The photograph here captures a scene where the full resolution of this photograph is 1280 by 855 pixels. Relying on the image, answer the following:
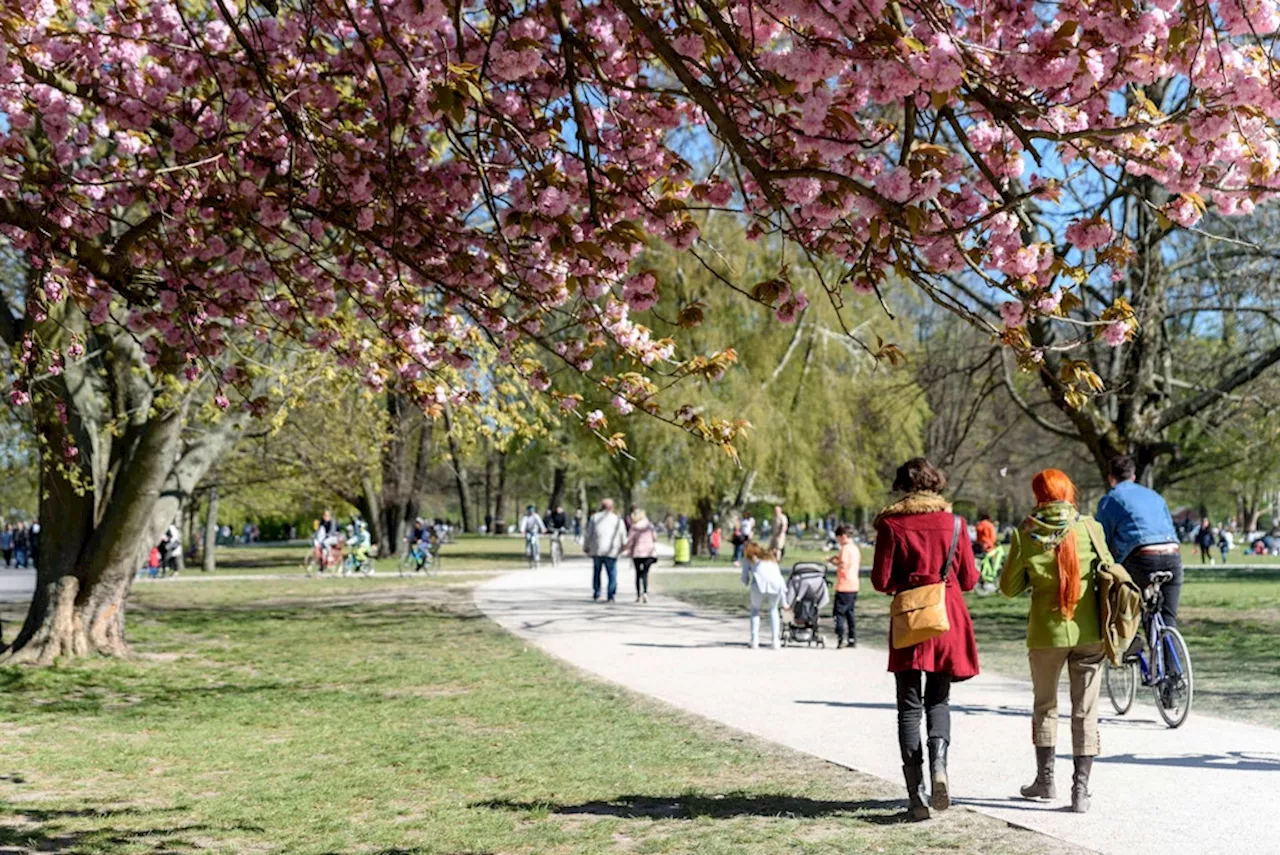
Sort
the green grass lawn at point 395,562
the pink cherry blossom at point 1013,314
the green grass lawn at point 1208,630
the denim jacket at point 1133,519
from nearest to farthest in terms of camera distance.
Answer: the pink cherry blossom at point 1013,314, the denim jacket at point 1133,519, the green grass lawn at point 1208,630, the green grass lawn at point 395,562

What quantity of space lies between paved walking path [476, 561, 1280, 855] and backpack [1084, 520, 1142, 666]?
0.78m

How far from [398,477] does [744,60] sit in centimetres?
3635

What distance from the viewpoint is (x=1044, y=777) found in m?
6.44

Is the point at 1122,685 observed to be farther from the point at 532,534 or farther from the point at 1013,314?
the point at 532,534

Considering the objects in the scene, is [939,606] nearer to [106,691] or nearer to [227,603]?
[106,691]

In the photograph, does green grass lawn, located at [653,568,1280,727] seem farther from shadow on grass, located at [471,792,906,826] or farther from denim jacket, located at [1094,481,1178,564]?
shadow on grass, located at [471,792,906,826]

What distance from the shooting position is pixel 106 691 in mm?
11672

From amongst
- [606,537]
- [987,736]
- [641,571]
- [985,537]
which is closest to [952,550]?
[987,736]

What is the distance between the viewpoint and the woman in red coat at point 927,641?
627cm

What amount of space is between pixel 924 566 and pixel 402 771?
3.49 metres

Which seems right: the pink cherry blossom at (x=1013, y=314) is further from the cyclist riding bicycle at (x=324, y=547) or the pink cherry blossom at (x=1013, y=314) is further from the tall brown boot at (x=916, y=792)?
the cyclist riding bicycle at (x=324, y=547)

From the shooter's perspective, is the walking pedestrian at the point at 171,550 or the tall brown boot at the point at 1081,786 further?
the walking pedestrian at the point at 171,550

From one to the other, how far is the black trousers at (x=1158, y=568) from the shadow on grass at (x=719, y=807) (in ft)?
11.0

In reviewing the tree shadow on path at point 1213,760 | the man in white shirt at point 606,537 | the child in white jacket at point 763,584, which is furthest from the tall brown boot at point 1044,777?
the man in white shirt at point 606,537
